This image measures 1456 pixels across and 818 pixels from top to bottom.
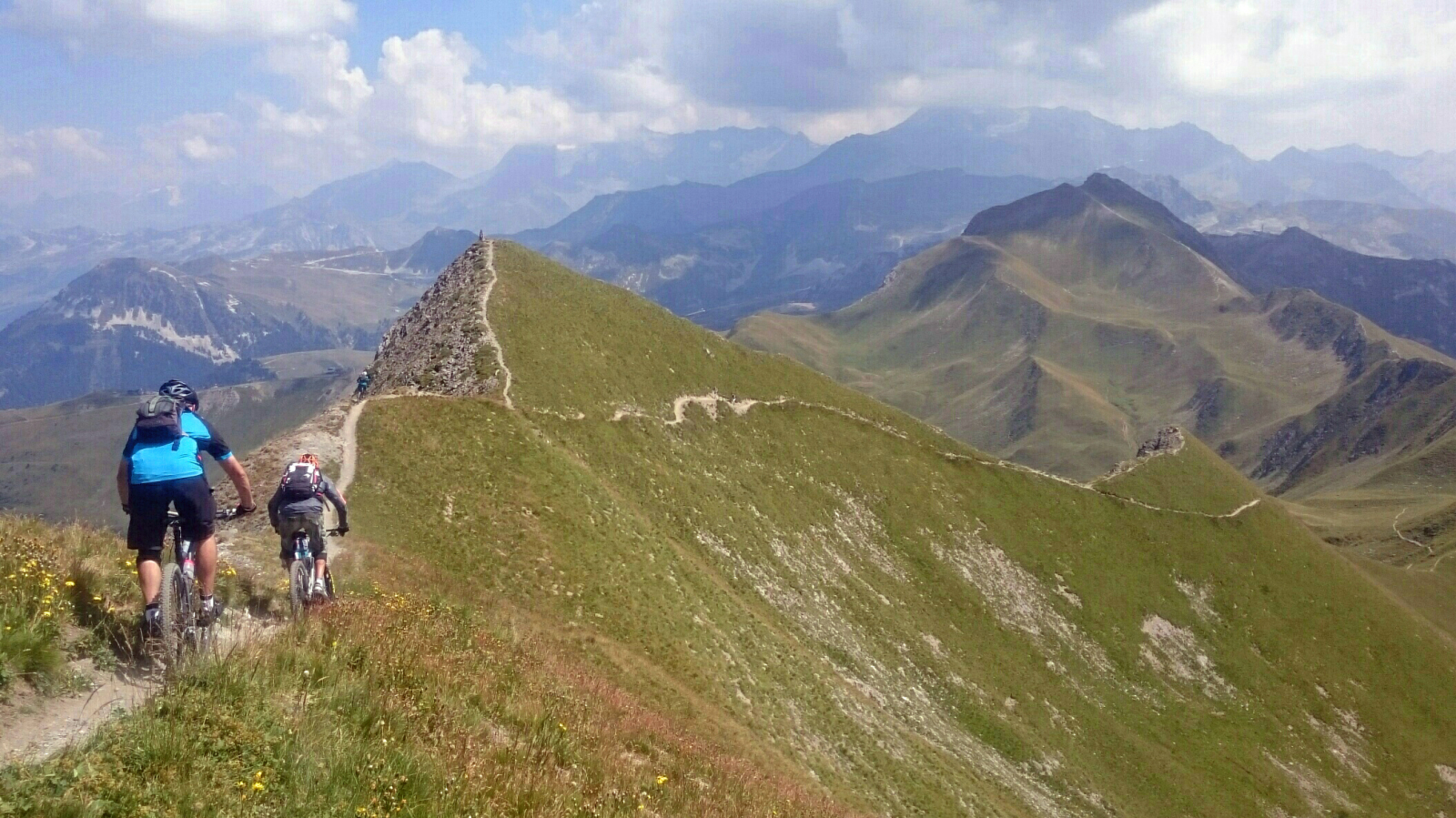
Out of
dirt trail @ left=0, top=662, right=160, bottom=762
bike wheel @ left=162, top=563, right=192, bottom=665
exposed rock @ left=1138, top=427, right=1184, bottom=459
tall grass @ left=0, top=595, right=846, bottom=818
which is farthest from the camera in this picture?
exposed rock @ left=1138, top=427, right=1184, bottom=459

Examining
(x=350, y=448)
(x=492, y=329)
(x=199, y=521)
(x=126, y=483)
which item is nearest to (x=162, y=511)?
(x=199, y=521)

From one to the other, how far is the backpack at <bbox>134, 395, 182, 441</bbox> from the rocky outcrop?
1672 inches

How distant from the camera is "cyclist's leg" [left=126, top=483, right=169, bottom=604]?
12.4m

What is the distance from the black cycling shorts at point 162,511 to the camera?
1277 cm

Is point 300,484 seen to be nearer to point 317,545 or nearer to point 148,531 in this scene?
point 317,545

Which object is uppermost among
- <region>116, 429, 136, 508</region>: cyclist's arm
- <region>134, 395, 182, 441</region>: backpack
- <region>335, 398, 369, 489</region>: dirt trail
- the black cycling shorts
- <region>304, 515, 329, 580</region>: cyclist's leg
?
<region>134, 395, 182, 441</region>: backpack

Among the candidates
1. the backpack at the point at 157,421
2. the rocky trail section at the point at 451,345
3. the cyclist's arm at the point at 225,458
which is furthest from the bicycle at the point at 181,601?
the rocky trail section at the point at 451,345

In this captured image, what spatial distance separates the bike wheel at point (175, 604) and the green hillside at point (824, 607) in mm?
2281

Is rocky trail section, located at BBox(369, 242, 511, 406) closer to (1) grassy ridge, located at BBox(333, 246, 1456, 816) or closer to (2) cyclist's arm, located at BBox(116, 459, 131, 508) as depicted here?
(1) grassy ridge, located at BBox(333, 246, 1456, 816)

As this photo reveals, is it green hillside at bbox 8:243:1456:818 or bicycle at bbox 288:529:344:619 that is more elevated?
bicycle at bbox 288:529:344:619

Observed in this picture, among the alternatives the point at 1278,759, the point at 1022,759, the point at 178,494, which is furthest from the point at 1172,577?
the point at 178,494

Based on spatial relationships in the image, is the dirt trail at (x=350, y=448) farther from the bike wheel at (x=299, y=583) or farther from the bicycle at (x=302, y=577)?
the bike wheel at (x=299, y=583)

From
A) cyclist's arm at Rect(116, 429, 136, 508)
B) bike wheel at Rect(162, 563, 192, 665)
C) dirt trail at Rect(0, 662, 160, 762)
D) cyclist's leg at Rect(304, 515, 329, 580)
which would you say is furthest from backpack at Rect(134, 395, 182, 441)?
cyclist's leg at Rect(304, 515, 329, 580)

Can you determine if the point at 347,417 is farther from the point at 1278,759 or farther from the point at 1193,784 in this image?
the point at 1278,759
